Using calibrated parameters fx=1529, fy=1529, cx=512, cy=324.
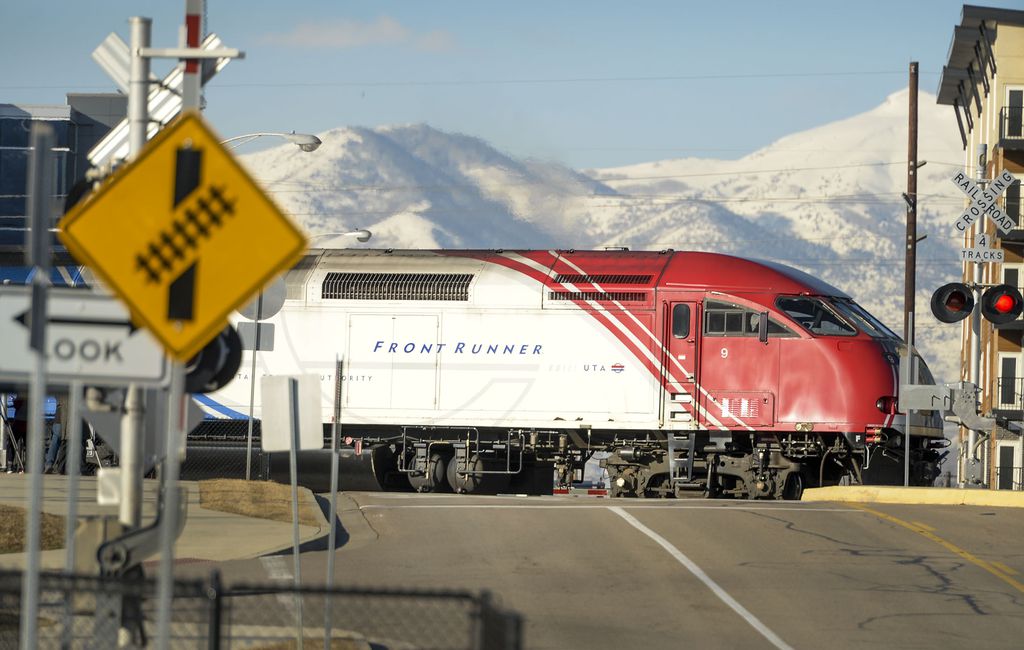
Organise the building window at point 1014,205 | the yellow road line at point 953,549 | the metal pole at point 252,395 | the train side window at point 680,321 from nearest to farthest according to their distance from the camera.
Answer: the yellow road line at point 953,549
the metal pole at point 252,395
the train side window at point 680,321
the building window at point 1014,205

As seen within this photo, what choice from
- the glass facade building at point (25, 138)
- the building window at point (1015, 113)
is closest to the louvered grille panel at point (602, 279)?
the building window at point (1015, 113)

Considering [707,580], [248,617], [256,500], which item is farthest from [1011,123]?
[248,617]

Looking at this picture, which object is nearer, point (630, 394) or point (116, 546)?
point (116, 546)

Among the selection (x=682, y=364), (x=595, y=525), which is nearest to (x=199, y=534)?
(x=595, y=525)

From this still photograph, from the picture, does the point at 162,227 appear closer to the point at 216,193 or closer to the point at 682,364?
the point at 216,193

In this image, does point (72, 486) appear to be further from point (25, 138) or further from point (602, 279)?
point (25, 138)

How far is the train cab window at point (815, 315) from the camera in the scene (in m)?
26.6

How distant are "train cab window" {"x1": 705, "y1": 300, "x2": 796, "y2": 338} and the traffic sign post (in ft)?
62.4

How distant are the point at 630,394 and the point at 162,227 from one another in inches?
779

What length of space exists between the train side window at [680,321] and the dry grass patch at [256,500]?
695cm

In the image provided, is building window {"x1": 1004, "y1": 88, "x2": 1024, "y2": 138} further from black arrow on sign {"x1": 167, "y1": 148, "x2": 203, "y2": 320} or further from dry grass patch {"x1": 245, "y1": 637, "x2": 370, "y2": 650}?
black arrow on sign {"x1": 167, "y1": 148, "x2": 203, "y2": 320}

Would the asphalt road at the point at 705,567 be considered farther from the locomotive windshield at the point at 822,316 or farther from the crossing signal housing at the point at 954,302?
the locomotive windshield at the point at 822,316

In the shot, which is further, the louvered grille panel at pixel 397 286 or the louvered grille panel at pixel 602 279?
the louvered grille panel at pixel 397 286

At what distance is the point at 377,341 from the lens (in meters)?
27.8
